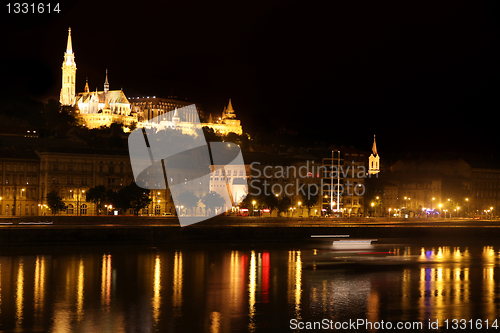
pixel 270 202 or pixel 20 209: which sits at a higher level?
pixel 270 202

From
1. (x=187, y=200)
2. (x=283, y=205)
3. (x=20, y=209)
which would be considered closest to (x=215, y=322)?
(x=20, y=209)

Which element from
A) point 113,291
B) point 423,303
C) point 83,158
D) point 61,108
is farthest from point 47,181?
point 61,108

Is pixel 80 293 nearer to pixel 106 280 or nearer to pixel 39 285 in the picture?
pixel 39 285

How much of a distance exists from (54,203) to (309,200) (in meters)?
28.0

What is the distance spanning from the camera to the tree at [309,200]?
82.0 m

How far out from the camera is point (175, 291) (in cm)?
2717

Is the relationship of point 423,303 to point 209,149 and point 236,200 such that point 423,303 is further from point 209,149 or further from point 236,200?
point 209,149

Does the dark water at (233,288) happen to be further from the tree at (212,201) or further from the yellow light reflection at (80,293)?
the tree at (212,201)

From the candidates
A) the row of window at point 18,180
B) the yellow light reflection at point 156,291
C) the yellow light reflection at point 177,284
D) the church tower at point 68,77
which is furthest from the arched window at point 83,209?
the church tower at point 68,77

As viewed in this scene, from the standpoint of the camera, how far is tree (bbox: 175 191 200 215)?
246 ft

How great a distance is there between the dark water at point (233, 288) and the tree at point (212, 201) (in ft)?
100

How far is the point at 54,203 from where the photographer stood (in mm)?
67812

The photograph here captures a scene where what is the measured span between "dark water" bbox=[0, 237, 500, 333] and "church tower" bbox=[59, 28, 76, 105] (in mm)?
140508

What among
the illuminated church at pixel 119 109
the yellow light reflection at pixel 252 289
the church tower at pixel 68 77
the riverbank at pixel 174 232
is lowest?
the yellow light reflection at pixel 252 289
